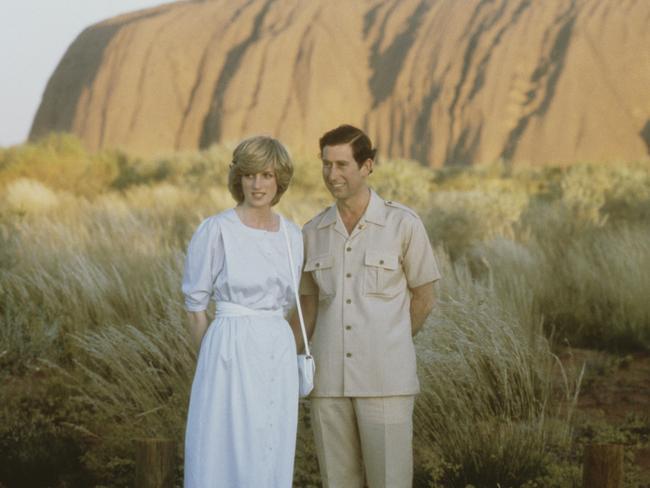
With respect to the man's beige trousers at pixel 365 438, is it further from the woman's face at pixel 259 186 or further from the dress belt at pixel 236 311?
the woman's face at pixel 259 186

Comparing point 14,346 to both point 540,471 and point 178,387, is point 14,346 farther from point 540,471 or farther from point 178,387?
point 540,471

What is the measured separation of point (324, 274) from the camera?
395 cm

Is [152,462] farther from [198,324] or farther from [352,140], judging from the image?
[352,140]

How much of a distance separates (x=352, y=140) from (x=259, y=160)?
43 cm

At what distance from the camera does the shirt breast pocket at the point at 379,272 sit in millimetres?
3885

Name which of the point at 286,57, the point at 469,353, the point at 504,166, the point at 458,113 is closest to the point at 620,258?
the point at 469,353

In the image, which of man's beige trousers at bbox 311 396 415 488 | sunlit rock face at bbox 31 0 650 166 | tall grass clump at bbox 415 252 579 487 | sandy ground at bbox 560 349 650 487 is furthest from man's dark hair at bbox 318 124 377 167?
sunlit rock face at bbox 31 0 650 166

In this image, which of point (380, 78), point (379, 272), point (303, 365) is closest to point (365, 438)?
point (303, 365)

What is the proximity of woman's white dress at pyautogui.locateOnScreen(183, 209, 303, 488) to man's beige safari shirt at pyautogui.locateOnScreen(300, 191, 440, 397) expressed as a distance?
9.8 inches

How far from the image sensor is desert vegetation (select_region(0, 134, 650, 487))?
219 inches

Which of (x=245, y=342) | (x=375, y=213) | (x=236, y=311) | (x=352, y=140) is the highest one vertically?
(x=352, y=140)

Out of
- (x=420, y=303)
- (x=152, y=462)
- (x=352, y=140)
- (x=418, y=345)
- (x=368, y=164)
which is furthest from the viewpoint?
(x=418, y=345)

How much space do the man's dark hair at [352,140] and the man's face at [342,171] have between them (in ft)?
0.06

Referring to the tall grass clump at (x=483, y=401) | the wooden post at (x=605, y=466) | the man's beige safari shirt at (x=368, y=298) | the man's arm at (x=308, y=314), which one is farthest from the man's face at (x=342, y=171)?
the tall grass clump at (x=483, y=401)
